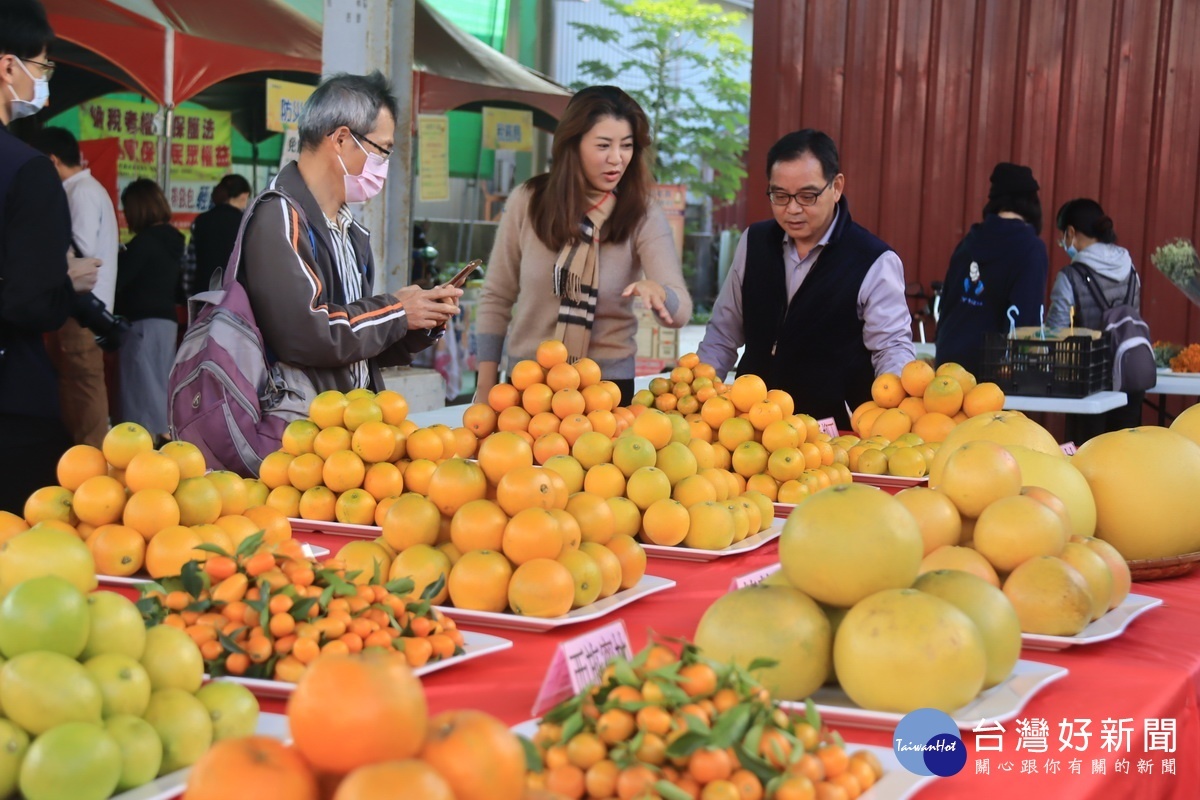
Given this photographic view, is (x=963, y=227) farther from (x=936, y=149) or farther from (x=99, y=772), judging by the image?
(x=99, y=772)

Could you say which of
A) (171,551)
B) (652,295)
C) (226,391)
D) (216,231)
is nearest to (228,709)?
(171,551)

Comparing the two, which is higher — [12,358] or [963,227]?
[963,227]

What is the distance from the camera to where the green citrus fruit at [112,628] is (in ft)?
3.40

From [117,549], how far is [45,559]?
0.46m

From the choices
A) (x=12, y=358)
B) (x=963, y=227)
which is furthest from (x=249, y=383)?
(x=963, y=227)

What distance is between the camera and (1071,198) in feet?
23.0

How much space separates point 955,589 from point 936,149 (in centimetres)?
628

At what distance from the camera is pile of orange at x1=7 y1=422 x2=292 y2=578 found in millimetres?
1709

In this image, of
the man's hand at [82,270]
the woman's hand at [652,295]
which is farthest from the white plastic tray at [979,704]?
the man's hand at [82,270]

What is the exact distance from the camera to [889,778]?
1104 mm

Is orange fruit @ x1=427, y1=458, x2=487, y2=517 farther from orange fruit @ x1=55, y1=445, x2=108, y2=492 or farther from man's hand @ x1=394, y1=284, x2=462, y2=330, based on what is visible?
man's hand @ x1=394, y1=284, x2=462, y2=330

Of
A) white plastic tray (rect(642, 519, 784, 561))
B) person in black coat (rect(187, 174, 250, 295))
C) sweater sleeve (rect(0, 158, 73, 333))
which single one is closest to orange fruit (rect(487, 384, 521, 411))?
white plastic tray (rect(642, 519, 784, 561))

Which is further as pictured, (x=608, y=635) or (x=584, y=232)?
(x=584, y=232)

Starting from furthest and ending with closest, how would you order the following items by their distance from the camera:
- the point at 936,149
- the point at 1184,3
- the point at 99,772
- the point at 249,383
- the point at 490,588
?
the point at 936,149 → the point at 1184,3 → the point at 249,383 → the point at 490,588 → the point at 99,772
